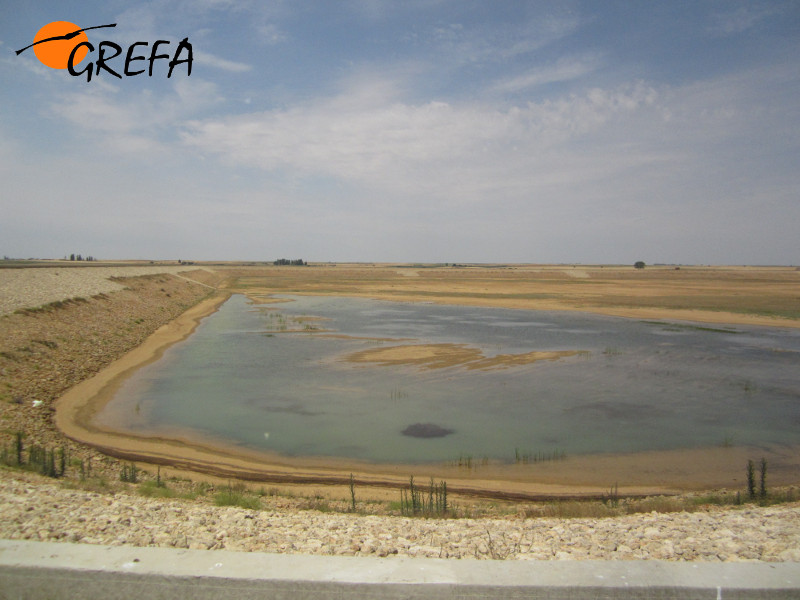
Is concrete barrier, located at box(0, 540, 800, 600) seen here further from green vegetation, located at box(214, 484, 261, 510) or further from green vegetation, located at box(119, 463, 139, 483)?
green vegetation, located at box(119, 463, 139, 483)

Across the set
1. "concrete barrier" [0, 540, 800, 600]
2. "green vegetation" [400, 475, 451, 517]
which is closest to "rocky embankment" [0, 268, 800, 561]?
"green vegetation" [400, 475, 451, 517]

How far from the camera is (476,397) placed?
51.4 ft

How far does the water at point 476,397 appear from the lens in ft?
39.5

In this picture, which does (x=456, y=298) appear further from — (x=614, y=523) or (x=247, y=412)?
(x=614, y=523)

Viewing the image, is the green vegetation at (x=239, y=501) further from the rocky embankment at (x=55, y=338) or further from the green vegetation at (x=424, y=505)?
the rocky embankment at (x=55, y=338)

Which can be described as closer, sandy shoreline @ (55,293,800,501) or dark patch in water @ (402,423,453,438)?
sandy shoreline @ (55,293,800,501)

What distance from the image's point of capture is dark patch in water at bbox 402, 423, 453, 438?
12320mm

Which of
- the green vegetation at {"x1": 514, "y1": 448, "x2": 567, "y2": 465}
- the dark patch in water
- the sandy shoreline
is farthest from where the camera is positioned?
the dark patch in water

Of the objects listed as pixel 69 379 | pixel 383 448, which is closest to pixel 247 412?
pixel 383 448

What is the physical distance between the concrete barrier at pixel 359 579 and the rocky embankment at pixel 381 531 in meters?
1.56

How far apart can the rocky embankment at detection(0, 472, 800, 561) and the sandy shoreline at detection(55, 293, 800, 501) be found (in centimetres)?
244

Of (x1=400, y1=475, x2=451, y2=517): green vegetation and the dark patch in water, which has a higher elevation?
(x1=400, y1=475, x2=451, y2=517): green vegetation

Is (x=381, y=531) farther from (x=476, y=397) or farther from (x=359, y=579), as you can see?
(x=476, y=397)

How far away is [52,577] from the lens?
10.7 feet
